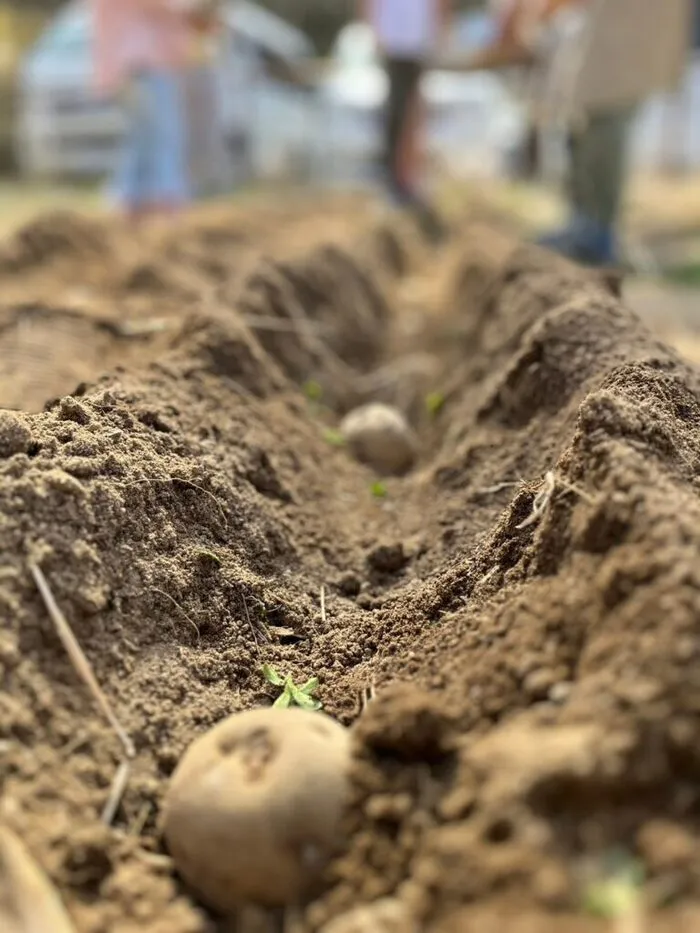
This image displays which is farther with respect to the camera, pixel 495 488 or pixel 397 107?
pixel 397 107

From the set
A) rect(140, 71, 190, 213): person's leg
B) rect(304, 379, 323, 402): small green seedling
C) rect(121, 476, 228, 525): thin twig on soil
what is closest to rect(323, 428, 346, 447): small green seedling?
rect(304, 379, 323, 402): small green seedling

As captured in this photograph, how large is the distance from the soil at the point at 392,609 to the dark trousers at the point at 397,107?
26.9 ft

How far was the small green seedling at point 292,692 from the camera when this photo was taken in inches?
101

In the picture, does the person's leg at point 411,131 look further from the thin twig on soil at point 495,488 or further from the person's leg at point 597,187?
the thin twig on soil at point 495,488

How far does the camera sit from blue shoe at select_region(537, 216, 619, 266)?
26.9ft

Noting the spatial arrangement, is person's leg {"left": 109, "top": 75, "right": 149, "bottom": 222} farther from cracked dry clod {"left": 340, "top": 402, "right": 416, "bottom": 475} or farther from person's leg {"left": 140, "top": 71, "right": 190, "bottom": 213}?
cracked dry clod {"left": 340, "top": 402, "right": 416, "bottom": 475}

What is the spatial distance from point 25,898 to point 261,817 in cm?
45

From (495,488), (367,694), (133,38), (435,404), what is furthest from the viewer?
(133,38)

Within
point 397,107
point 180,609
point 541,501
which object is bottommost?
point 180,609

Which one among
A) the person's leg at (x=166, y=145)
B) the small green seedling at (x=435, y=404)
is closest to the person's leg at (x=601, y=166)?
the small green seedling at (x=435, y=404)

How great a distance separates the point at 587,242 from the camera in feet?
27.0

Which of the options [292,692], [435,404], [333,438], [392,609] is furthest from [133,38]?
[292,692]

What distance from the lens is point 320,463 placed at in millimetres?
4281

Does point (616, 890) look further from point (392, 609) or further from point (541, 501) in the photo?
point (392, 609)
